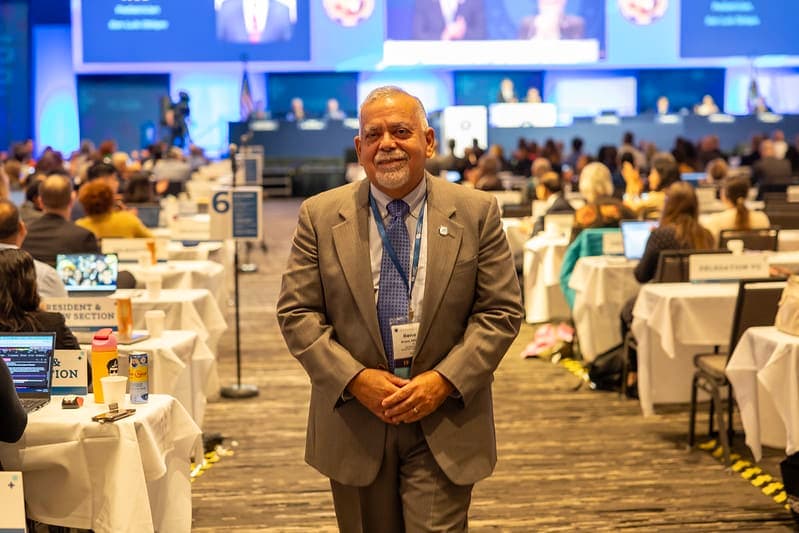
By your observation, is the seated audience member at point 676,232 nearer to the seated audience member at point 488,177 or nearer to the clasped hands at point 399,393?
the clasped hands at point 399,393

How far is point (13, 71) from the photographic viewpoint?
2431 cm

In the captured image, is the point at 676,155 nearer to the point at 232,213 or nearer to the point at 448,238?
the point at 232,213

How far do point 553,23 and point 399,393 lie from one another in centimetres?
2076

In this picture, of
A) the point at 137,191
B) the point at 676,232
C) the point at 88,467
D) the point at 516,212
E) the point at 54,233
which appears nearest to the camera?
the point at 88,467

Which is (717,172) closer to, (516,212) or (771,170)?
(771,170)

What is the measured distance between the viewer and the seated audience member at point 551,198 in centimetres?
962

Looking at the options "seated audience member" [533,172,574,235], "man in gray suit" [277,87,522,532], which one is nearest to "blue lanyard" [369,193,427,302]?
"man in gray suit" [277,87,522,532]

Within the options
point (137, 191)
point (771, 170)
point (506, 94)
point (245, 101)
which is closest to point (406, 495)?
point (137, 191)

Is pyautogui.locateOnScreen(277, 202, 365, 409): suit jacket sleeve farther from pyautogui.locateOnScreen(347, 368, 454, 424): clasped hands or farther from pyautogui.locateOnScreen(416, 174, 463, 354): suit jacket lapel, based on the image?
pyautogui.locateOnScreen(416, 174, 463, 354): suit jacket lapel

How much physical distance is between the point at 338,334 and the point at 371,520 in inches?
18.4

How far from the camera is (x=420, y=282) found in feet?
9.67

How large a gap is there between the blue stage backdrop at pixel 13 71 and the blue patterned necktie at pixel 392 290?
22.5 m

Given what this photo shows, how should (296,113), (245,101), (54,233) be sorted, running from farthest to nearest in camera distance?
(296,113) → (245,101) → (54,233)

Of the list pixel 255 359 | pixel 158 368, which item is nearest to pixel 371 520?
pixel 158 368
